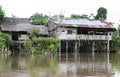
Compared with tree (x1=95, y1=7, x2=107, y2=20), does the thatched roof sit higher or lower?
lower

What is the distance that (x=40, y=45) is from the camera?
138 feet

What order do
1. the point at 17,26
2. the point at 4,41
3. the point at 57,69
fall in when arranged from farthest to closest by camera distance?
the point at 17,26 < the point at 4,41 < the point at 57,69

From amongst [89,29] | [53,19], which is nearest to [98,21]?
[89,29]

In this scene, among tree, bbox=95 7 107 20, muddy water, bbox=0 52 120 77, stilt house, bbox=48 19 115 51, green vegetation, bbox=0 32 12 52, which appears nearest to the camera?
muddy water, bbox=0 52 120 77

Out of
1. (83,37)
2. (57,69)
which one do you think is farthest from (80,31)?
(57,69)

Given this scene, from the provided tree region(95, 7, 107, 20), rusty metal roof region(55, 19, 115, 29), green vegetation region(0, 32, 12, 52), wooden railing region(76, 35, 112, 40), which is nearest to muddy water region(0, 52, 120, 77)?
green vegetation region(0, 32, 12, 52)

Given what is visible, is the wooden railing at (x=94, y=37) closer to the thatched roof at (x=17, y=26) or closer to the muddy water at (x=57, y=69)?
the thatched roof at (x=17, y=26)

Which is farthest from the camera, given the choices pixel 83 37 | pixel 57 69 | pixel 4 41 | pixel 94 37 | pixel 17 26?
pixel 17 26

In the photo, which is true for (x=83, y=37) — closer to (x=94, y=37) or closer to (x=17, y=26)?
(x=94, y=37)

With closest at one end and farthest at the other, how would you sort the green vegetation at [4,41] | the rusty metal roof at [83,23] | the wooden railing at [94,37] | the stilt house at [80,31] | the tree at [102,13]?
1. the green vegetation at [4,41]
2. the stilt house at [80,31]
3. the rusty metal roof at [83,23]
4. the wooden railing at [94,37]
5. the tree at [102,13]

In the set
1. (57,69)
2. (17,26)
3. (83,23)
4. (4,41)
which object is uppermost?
(83,23)

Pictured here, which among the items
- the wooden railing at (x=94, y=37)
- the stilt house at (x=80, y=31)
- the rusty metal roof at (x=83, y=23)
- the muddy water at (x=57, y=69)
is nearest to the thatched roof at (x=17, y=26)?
the stilt house at (x=80, y=31)

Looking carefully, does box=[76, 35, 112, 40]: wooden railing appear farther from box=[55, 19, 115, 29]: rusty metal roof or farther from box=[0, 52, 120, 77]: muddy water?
box=[0, 52, 120, 77]: muddy water

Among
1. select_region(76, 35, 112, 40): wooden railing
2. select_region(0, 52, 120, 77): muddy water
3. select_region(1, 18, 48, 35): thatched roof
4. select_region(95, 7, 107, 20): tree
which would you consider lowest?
select_region(76, 35, 112, 40): wooden railing
